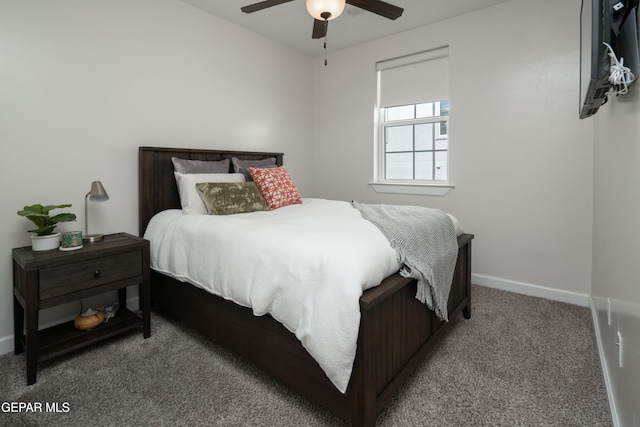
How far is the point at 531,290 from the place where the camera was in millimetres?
2941

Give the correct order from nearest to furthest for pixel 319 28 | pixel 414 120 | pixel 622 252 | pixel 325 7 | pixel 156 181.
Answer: pixel 622 252
pixel 325 7
pixel 319 28
pixel 156 181
pixel 414 120

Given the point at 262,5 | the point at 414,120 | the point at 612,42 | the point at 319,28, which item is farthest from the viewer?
the point at 414,120

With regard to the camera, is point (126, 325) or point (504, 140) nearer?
point (126, 325)

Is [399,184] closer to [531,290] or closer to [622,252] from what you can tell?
[531,290]

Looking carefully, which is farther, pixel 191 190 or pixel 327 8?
pixel 191 190

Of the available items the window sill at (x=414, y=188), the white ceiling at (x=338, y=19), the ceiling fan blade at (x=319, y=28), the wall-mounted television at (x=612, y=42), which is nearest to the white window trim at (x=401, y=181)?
the window sill at (x=414, y=188)

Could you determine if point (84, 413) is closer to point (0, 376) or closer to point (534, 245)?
point (0, 376)

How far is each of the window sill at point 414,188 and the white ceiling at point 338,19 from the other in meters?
1.58

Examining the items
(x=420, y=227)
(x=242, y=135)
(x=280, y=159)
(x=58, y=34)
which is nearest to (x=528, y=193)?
(x=420, y=227)

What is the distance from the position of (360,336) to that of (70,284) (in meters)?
1.65

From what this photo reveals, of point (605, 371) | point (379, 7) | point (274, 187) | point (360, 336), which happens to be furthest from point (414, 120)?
point (360, 336)

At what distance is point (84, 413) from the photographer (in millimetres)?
1511

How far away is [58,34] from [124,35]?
43 cm

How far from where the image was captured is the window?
11.0 ft
